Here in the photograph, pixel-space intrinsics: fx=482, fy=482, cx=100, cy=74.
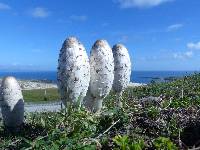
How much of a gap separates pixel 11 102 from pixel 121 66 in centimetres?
158

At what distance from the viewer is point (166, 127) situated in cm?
427

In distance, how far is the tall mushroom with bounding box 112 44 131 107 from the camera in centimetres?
671

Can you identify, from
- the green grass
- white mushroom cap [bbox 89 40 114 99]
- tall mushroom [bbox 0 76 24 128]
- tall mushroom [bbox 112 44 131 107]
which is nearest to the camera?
white mushroom cap [bbox 89 40 114 99]

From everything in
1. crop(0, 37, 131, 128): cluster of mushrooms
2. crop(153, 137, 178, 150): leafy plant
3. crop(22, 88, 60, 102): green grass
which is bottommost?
crop(22, 88, 60, 102): green grass

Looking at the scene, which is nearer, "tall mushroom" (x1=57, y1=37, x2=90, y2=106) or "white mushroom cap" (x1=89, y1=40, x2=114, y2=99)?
"tall mushroom" (x1=57, y1=37, x2=90, y2=106)

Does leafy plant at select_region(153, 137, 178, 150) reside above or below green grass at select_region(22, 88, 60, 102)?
above

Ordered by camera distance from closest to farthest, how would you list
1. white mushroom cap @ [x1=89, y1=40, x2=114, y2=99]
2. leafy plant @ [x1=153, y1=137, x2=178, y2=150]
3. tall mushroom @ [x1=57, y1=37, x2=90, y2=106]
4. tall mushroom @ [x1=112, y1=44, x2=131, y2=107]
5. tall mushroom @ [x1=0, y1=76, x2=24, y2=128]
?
leafy plant @ [x1=153, y1=137, x2=178, y2=150]
tall mushroom @ [x1=57, y1=37, x2=90, y2=106]
white mushroom cap @ [x1=89, y1=40, x2=114, y2=99]
tall mushroom @ [x1=0, y1=76, x2=24, y2=128]
tall mushroom @ [x1=112, y1=44, x2=131, y2=107]

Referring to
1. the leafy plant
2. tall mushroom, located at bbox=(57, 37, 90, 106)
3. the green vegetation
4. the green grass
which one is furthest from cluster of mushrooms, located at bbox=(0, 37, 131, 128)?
the green grass

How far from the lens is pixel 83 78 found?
5.50m

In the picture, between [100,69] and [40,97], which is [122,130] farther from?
[40,97]

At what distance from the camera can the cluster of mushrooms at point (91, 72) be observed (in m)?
5.47

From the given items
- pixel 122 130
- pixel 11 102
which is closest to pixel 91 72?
pixel 11 102

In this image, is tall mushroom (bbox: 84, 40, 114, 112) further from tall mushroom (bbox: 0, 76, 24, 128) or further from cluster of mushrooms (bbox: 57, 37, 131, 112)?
tall mushroom (bbox: 0, 76, 24, 128)

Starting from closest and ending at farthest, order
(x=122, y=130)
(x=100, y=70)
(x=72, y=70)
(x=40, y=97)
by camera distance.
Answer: (x=122, y=130) < (x=72, y=70) < (x=100, y=70) < (x=40, y=97)
